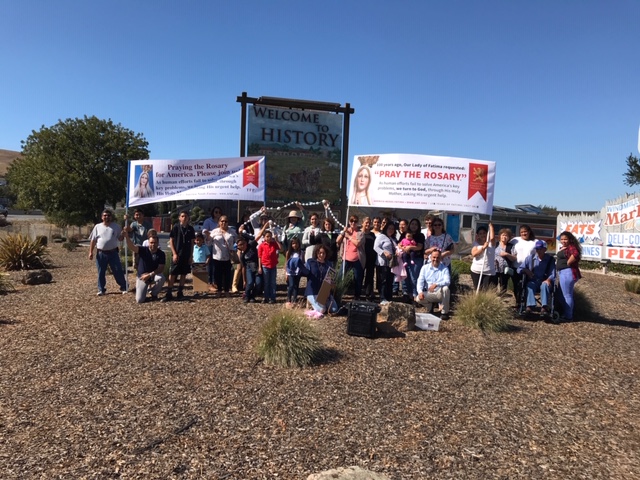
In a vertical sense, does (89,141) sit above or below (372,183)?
above

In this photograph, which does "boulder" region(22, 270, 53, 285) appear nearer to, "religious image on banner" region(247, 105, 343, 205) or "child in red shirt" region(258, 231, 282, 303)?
"child in red shirt" region(258, 231, 282, 303)

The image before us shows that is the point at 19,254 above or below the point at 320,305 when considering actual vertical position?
above

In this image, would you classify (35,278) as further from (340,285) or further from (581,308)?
(581,308)

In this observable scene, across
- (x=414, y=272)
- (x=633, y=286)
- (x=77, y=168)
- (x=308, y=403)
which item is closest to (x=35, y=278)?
(x=414, y=272)

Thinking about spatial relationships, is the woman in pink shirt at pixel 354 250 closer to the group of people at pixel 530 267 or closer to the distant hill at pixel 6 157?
the group of people at pixel 530 267

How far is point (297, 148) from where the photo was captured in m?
14.3

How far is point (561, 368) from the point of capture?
5445 mm

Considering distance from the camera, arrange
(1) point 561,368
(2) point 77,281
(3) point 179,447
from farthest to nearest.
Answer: (2) point 77,281 → (1) point 561,368 → (3) point 179,447

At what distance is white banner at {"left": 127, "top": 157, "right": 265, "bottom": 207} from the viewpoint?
9.06 metres

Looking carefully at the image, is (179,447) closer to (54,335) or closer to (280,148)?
(54,335)

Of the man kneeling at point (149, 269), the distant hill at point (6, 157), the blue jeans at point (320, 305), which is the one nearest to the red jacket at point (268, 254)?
the blue jeans at point (320, 305)

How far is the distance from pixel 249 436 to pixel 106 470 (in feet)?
3.32

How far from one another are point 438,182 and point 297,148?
701 cm

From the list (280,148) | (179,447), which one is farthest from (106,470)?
(280,148)
